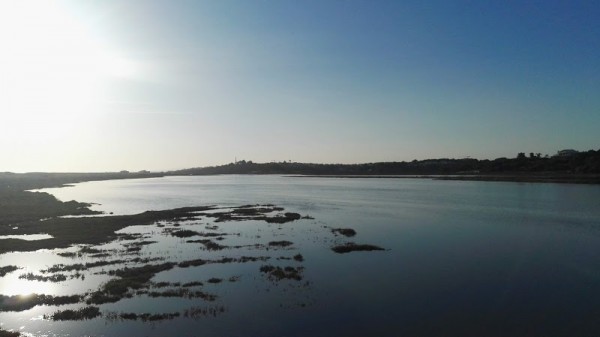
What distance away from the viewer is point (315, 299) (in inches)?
750

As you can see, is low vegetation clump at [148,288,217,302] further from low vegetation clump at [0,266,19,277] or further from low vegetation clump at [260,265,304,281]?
low vegetation clump at [0,266,19,277]

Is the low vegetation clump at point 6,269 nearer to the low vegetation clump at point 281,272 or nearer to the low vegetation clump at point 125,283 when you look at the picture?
the low vegetation clump at point 125,283

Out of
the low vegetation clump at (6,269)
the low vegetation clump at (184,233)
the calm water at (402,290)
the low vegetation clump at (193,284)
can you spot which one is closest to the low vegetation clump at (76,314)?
the calm water at (402,290)

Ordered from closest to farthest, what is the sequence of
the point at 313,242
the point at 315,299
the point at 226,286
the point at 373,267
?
1. the point at 315,299
2. the point at 226,286
3. the point at 373,267
4. the point at 313,242

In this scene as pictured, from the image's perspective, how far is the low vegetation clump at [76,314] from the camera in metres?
16.4

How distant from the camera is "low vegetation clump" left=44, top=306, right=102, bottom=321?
16.4 m

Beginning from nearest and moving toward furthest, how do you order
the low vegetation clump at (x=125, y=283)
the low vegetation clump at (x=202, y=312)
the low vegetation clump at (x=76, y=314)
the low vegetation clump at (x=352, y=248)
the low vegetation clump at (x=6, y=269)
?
the low vegetation clump at (x=76, y=314) → the low vegetation clump at (x=202, y=312) → the low vegetation clump at (x=125, y=283) → the low vegetation clump at (x=6, y=269) → the low vegetation clump at (x=352, y=248)

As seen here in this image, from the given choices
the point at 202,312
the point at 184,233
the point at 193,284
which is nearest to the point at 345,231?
the point at 184,233

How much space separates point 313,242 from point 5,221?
31468 millimetres

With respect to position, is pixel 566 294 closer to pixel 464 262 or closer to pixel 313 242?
pixel 464 262

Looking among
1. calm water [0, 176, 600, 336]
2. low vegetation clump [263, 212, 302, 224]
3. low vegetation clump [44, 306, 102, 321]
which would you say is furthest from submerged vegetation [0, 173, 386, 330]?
calm water [0, 176, 600, 336]

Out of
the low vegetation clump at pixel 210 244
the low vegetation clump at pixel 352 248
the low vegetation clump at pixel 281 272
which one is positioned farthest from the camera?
the low vegetation clump at pixel 210 244

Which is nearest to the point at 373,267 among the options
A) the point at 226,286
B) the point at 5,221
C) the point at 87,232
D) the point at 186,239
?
the point at 226,286

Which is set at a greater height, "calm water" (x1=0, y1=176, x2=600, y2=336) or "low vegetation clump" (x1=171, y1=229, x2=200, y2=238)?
"low vegetation clump" (x1=171, y1=229, x2=200, y2=238)
